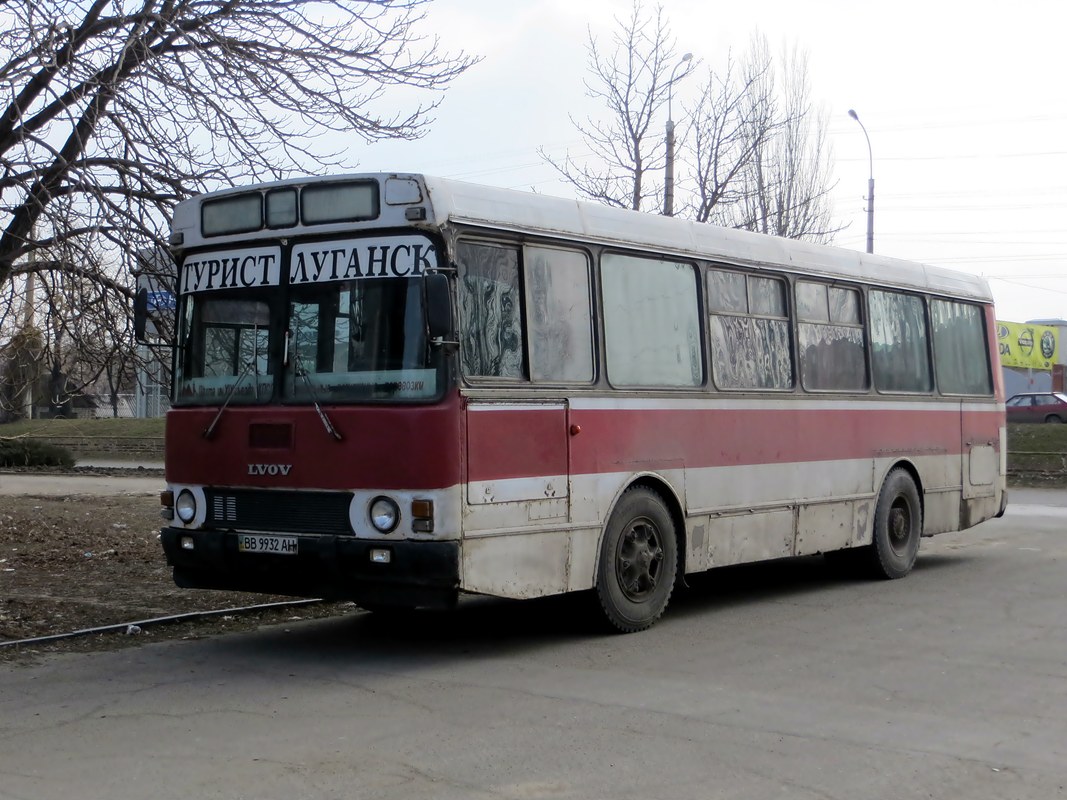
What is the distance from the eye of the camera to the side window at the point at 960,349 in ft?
46.2

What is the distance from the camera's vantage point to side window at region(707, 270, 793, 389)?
35.4 ft

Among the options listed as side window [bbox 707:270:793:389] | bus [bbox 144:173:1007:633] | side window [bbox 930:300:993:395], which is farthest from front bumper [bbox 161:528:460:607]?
side window [bbox 930:300:993:395]

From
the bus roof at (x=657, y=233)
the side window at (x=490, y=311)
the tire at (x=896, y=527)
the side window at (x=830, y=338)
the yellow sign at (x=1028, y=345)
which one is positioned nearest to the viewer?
the side window at (x=490, y=311)

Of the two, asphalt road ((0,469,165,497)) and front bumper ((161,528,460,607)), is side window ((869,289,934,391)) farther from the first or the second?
asphalt road ((0,469,165,497))

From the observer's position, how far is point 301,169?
43.0ft

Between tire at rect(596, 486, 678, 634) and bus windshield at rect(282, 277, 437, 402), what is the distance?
6.56ft

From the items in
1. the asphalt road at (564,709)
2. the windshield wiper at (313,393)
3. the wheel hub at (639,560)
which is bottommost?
the asphalt road at (564,709)

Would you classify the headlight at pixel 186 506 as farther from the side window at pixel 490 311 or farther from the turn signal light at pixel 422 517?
the side window at pixel 490 311

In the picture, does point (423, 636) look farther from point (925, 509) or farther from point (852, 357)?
point (925, 509)

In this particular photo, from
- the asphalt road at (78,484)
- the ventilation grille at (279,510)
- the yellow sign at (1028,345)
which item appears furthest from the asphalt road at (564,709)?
the yellow sign at (1028,345)

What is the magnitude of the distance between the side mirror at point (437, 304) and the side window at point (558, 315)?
1122 millimetres

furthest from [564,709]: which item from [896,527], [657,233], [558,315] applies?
[896,527]

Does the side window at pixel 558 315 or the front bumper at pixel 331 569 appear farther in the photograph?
the side window at pixel 558 315

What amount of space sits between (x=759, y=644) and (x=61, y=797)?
16.9 feet
